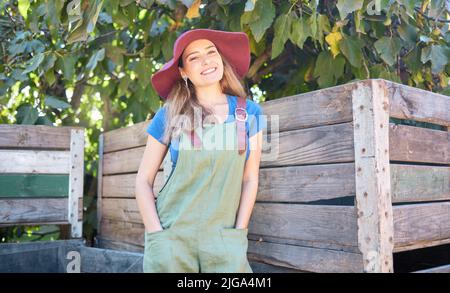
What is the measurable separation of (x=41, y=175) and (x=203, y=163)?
1.54 meters

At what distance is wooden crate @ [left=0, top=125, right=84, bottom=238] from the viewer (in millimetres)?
2928

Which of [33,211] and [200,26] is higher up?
[200,26]

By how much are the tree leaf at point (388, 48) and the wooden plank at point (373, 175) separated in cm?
78

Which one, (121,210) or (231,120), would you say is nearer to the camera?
(231,120)

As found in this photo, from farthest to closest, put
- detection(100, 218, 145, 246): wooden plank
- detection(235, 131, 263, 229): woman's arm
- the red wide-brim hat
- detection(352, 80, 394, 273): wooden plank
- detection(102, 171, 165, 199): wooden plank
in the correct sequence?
detection(102, 171, 165, 199): wooden plank
detection(100, 218, 145, 246): wooden plank
the red wide-brim hat
detection(235, 131, 263, 229): woman's arm
detection(352, 80, 394, 273): wooden plank

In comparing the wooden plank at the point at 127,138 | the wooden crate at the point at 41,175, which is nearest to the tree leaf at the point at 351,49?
the wooden plank at the point at 127,138

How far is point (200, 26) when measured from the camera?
10.1 ft

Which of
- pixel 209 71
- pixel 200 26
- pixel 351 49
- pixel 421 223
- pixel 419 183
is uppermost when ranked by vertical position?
pixel 200 26

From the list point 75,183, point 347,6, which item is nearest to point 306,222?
point 347,6

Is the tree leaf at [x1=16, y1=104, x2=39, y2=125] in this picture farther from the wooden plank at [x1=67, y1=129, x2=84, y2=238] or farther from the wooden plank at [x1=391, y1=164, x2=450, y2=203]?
the wooden plank at [x1=391, y1=164, x2=450, y2=203]

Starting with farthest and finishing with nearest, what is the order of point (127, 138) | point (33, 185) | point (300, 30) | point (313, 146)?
point (127, 138), point (33, 185), point (300, 30), point (313, 146)

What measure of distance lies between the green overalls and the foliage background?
576 millimetres

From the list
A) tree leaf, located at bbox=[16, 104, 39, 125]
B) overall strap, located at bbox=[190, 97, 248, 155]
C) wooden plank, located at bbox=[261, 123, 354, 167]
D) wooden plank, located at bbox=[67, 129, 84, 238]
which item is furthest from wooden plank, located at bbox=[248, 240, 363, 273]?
tree leaf, located at bbox=[16, 104, 39, 125]

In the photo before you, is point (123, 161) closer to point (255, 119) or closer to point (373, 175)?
point (255, 119)
